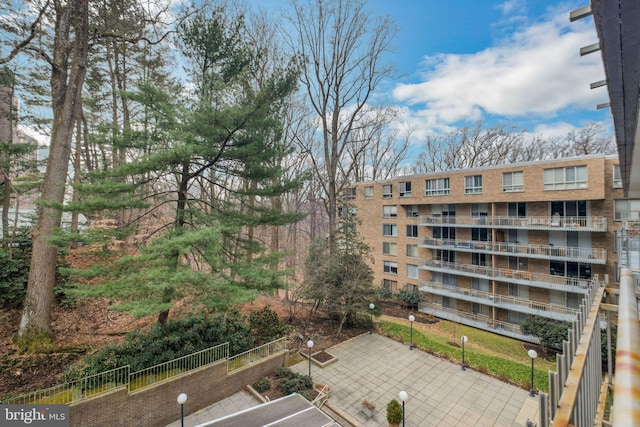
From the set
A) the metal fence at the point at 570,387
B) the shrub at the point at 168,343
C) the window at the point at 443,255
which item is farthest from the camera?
the window at the point at 443,255

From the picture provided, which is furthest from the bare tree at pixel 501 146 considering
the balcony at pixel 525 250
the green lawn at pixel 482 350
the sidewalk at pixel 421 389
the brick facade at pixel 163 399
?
the brick facade at pixel 163 399

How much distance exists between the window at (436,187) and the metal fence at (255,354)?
1519 cm

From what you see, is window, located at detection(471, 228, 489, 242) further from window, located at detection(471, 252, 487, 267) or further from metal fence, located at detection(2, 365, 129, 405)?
metal fence, located at detection(2, 365, 129, 405)

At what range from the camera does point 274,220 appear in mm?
10938

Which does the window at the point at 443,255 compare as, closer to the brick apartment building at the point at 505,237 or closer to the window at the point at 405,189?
the brick apartment building at the point at 505,237

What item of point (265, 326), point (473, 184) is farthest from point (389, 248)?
point (265, 326)

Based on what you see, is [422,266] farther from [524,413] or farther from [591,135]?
[591,135]

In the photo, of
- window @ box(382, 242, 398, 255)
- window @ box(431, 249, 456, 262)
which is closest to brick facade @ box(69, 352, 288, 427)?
window @ box(431, 249, 456, 262)

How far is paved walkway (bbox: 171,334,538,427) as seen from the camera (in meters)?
8.73

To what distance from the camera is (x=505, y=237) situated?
18.2 meters

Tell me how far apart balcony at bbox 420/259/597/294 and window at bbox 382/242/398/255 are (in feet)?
8.76

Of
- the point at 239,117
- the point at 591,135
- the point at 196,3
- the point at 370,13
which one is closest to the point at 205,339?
the point at 239,117

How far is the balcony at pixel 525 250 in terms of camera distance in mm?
14773

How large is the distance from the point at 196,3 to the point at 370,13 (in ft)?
31.0
